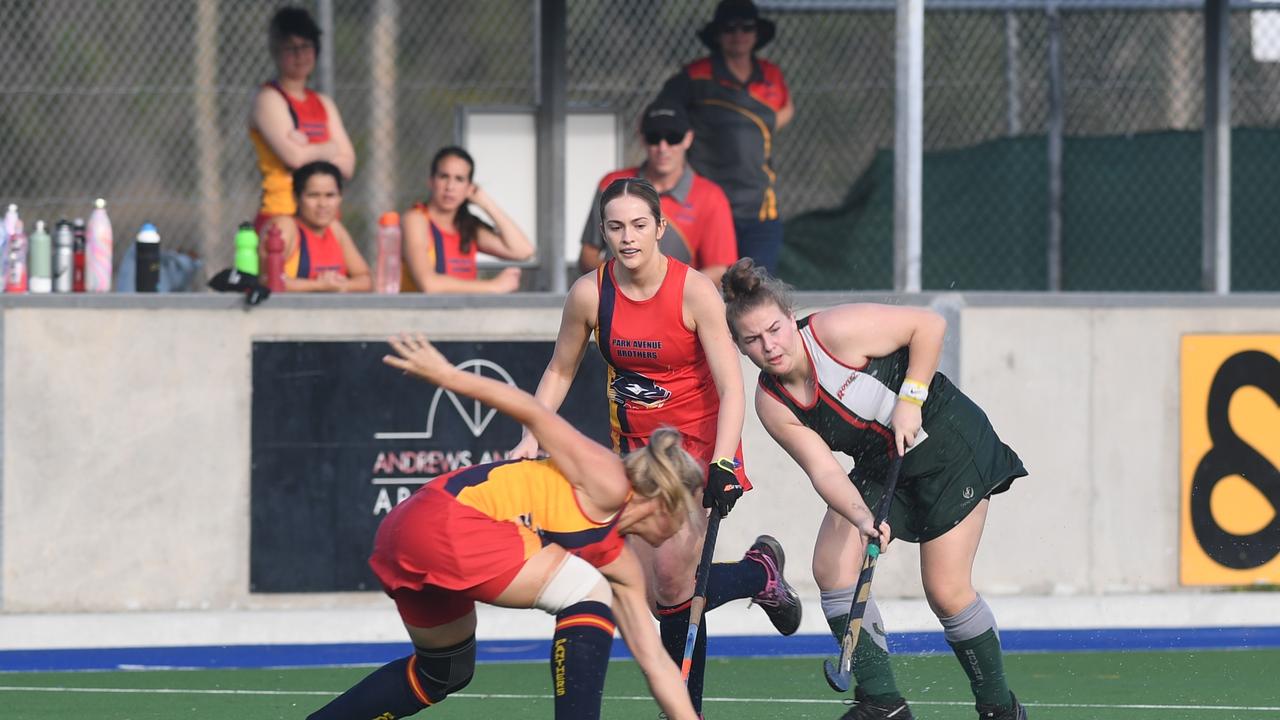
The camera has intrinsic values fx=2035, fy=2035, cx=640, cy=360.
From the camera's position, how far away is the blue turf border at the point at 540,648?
8617mm

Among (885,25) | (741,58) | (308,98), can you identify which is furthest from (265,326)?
(885,25)

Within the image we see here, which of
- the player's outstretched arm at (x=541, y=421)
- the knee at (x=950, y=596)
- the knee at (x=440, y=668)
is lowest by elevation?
the knee at (x=440, y=668)

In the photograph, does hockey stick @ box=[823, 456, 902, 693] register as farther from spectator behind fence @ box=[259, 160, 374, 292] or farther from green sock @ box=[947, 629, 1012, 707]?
spectator behind fence @ box=[259, 160, 374, 292]

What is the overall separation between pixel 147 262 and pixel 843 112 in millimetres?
4610

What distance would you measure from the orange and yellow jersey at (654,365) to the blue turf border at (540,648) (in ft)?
→ 7.10

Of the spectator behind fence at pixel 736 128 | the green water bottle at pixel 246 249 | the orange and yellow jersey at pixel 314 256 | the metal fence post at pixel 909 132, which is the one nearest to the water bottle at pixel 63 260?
the green water bottle at pixel 246 249

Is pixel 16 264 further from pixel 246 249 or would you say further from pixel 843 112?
pixel 843 112

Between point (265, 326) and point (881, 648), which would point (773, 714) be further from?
point (265, 326)

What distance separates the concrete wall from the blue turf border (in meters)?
0.36

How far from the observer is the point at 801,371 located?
6.55 meters

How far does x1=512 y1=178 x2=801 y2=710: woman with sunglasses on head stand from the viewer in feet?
21.6

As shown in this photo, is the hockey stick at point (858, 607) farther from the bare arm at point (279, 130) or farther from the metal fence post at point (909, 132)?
the bare arm at point (279, 130)

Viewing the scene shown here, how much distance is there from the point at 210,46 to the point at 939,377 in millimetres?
6653

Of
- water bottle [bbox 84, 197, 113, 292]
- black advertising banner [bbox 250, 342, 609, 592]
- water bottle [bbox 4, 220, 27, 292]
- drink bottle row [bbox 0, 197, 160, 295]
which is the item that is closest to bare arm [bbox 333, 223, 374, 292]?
black advertising banner [bbox 250, 342, 609, 592]
